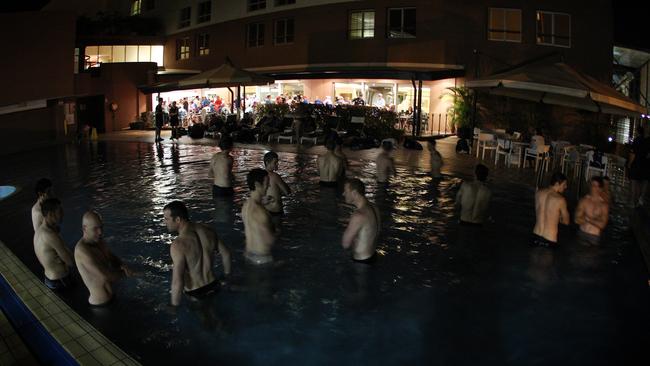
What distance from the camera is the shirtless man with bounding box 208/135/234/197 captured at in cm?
1106

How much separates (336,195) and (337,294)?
5577mm

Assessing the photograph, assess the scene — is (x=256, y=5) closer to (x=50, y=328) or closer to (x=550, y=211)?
(x=550, y=211)

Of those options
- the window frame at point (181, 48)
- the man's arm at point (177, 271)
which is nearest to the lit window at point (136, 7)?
the window frame at point (181, 48)

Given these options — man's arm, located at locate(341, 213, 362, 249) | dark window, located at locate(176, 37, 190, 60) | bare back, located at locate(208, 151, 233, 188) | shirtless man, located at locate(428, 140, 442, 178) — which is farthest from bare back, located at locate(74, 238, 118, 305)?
dark window, located at locate(176, 37, 190, 60)

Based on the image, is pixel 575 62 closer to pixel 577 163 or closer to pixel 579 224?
pixel 577 163

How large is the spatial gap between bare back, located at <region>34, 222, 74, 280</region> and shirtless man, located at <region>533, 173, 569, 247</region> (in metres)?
6.80

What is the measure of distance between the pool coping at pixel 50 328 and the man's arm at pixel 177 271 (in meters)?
0.91

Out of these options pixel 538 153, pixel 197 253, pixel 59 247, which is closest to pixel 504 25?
pixel 538 153

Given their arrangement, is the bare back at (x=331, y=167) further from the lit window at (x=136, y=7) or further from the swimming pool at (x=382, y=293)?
the lit window at (x=136, y=7)

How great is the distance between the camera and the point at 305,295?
22.4 ft

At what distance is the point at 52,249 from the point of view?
656 centimetres

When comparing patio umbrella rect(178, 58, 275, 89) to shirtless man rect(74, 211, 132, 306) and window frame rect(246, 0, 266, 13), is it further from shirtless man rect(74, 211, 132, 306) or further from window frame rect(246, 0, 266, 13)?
shirtless man rect(74, 211, 132, 306)

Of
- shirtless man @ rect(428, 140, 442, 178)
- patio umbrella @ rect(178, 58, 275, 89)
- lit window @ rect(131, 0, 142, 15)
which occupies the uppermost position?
lit window @ rect(131, 0, 142, 15)

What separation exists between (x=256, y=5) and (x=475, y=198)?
86.5 ft
